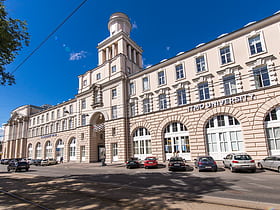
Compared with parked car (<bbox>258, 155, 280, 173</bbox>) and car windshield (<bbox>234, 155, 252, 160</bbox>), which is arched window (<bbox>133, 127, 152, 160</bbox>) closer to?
car windshield (<bbox>234, 155, 252, 160</bbox>)

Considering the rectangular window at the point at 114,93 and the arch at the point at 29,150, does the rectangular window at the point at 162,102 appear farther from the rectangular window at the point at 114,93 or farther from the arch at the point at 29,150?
the arch at the point at 29,150

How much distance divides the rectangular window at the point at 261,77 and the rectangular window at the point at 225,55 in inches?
136

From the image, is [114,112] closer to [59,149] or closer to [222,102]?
[222,102]

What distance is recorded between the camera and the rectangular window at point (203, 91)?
23.0 metres

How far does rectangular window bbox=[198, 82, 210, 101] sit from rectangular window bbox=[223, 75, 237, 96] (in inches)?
87.2

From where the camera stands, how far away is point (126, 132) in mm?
29734

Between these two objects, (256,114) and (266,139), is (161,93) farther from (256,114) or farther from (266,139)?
(266,139)

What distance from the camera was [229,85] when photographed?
21.5 m

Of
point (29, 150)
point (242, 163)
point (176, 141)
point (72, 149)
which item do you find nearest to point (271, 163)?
point (242, 163)

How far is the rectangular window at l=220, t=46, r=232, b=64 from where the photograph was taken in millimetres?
22203

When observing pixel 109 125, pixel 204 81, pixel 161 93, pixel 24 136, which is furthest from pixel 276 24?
pixel 24 136

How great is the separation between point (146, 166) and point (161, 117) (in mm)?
7738

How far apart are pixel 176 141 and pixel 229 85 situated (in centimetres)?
1011

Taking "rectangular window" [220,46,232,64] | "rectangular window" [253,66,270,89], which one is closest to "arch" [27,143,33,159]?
"rectangular window" [220,46,232,64]
